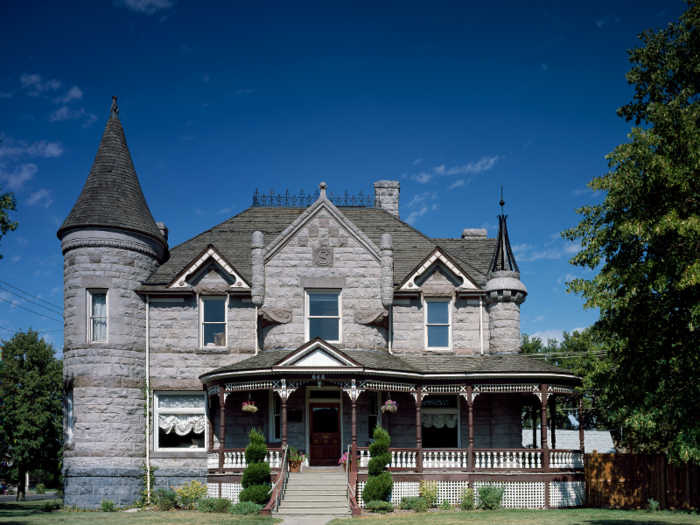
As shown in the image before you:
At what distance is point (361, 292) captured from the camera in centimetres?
2514

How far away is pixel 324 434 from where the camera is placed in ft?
78.2

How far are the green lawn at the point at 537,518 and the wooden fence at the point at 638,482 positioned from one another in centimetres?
113

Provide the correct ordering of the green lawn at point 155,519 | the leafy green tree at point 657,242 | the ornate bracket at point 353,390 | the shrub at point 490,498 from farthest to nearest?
the ornate bracket at point 353,390, the shrub at point 490,498, the green lawn at point 155,519, the leafy green tree at point 657,242

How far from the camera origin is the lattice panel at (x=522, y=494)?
72.3ft

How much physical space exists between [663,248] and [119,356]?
1760cm

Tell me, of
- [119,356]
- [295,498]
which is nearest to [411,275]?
[295,498]

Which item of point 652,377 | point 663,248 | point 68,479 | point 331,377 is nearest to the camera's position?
point 663,248

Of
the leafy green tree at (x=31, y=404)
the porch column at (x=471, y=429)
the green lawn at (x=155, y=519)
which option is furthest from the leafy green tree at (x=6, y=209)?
the leafy green tree at (x=31, y=404)

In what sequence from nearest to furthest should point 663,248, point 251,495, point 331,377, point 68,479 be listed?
point 663,248 → point 251,495 → point 331,377 → point 68,479

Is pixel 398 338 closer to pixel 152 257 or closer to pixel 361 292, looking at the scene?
pixel 361 292

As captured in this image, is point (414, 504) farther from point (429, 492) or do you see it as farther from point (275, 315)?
point (275, 315)

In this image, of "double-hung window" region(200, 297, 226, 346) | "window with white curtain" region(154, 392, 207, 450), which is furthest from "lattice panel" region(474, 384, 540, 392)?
"window with white curtain" region(154, 392, 207, 450)

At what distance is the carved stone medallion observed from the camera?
25.2 m

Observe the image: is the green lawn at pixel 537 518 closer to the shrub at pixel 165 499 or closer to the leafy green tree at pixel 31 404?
the shrub at pixel 165 499
